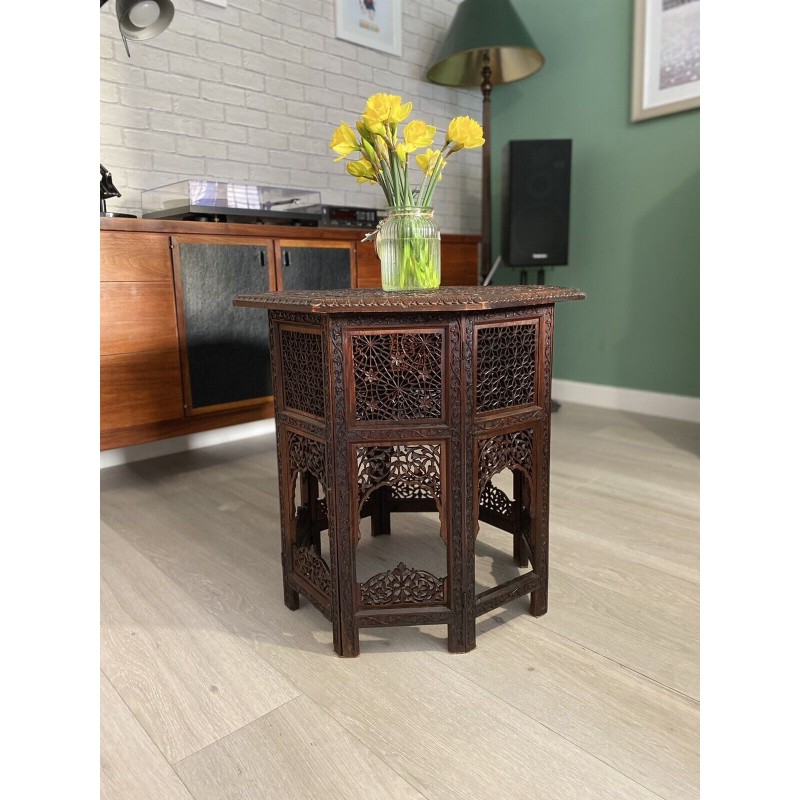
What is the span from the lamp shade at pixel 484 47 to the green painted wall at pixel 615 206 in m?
0.17

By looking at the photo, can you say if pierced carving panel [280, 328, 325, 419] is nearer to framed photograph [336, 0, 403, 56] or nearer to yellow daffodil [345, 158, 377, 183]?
yellow daffodil [345, 158, 377, 183]

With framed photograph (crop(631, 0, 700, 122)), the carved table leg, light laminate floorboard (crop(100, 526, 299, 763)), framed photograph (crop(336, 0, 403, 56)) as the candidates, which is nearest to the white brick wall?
framed photograph (crop(336, 0, 403, 56))

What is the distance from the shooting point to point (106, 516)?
1806mm

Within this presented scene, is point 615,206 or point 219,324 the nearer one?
point 219,324

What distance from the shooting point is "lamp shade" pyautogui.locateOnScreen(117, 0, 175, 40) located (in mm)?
1771

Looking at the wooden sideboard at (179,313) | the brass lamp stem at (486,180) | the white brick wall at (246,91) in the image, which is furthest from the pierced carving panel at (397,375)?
the brass lamp stem at (486,180)

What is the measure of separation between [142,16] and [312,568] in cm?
165

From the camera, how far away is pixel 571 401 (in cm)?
332

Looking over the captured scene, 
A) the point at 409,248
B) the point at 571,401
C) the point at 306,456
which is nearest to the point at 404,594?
the point at 306,456

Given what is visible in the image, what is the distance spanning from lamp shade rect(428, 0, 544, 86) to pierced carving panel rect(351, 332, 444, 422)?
235 centimetres

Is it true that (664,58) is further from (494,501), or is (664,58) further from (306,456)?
(306,456)

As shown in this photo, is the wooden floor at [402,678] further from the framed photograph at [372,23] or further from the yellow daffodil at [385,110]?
the framed photograph at [372,23]
